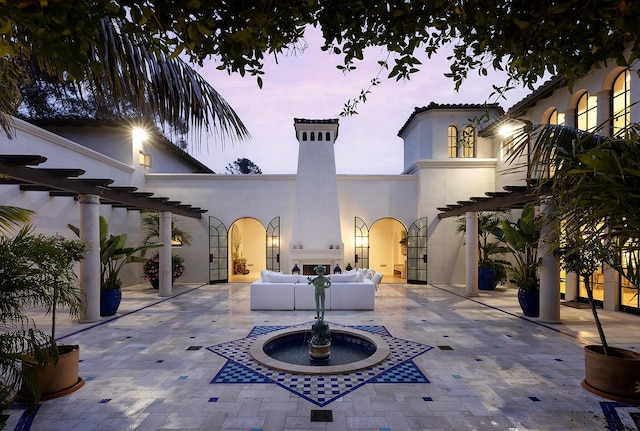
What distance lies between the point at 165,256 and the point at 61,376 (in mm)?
8133

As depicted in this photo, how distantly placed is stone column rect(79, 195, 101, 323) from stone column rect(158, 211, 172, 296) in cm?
385

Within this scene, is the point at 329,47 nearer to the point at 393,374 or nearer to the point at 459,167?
the point at 393,374

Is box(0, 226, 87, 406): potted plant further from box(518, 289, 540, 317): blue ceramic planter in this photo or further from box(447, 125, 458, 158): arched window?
box(447, 125, 458, 158): arched window

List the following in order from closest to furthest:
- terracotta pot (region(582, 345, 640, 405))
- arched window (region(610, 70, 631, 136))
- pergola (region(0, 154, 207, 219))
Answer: terracotta pot (region(582, 345, 640, 405)) → pergola (region(0, 154, 207, 219)) → arched window (region(610, 70, 631, 136))

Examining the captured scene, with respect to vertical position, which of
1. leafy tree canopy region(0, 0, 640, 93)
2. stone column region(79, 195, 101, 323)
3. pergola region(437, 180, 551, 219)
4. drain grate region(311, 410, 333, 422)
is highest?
leafy tree canopy region(0, 0, 640, 93)

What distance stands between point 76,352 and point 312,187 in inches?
448

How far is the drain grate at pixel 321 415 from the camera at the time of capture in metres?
4.12

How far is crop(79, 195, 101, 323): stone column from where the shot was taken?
833 centimetres

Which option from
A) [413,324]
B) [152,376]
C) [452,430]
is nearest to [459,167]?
[413,324]

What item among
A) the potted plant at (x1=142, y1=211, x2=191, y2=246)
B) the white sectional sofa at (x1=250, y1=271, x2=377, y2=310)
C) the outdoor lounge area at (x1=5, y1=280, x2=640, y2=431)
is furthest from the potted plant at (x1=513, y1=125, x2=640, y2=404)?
the potted plant at (x1=142, y1=211, x2=191, y2=246)

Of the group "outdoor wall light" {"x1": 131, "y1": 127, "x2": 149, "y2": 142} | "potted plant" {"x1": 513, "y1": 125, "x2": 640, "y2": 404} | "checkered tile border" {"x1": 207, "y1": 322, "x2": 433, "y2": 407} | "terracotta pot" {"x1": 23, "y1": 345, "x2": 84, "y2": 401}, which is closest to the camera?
"potted plant" {"x1": 513, "y1": 125, "x2": 640, "y2": 404}

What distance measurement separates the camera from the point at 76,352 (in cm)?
496

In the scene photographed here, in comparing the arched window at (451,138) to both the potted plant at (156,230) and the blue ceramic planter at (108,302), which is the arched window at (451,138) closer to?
the potted plant at (156,230)

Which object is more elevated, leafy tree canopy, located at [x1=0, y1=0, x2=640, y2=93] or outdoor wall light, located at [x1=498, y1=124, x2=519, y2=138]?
outdoor wall light, located at [x1=498, y1=124, x2=519, y2=138]
